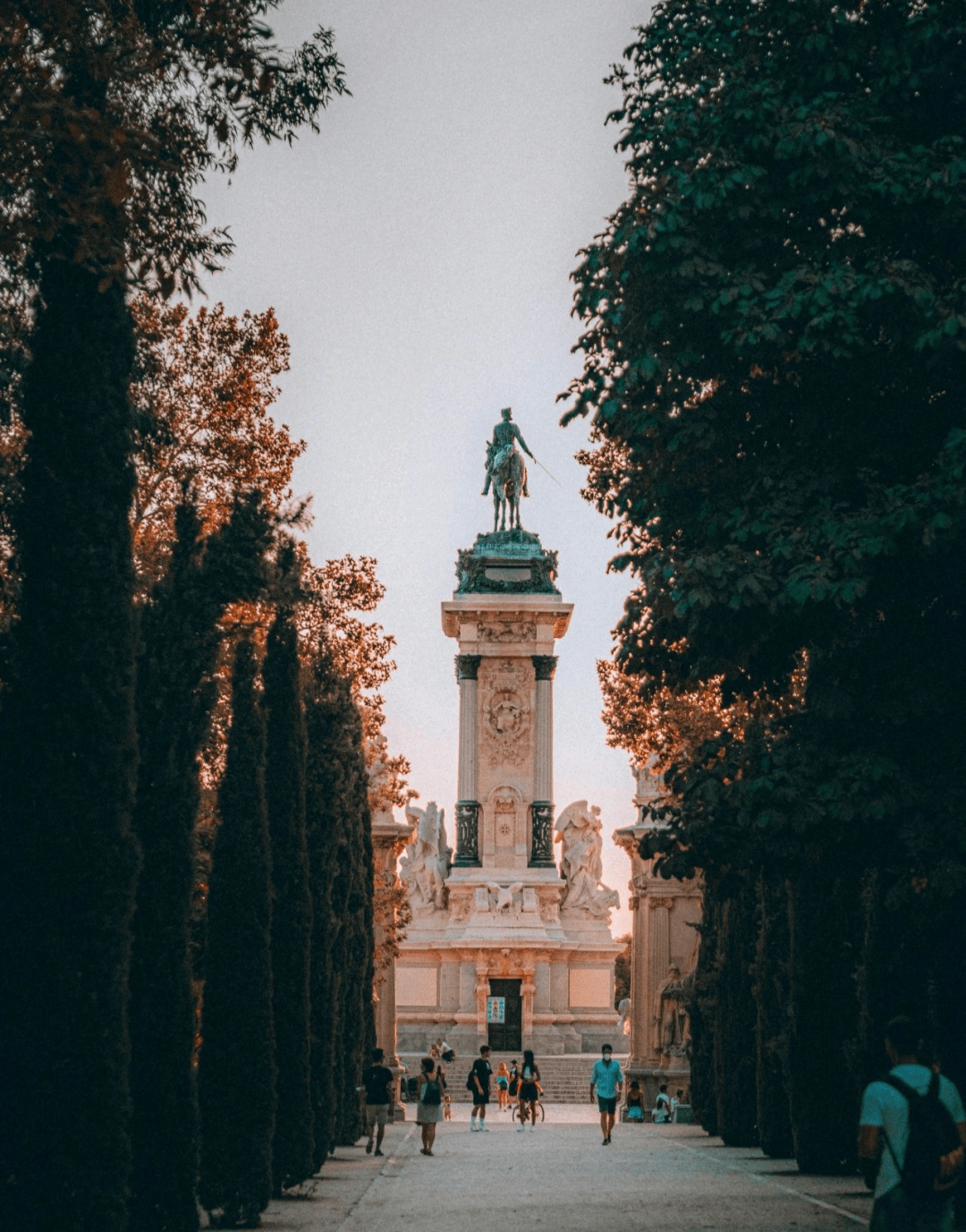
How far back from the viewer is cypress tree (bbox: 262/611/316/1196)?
1986 centimetres

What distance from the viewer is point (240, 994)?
17.5 metres

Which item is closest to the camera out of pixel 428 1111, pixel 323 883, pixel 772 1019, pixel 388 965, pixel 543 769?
pixel 323 883

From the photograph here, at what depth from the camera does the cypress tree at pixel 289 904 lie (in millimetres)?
19859

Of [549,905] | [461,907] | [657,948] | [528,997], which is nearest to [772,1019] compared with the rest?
[657,948]

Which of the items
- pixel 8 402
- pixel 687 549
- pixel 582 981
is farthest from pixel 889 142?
pixel 582 981

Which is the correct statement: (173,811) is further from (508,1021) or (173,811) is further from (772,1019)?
(508,1021)

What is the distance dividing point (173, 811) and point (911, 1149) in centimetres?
739

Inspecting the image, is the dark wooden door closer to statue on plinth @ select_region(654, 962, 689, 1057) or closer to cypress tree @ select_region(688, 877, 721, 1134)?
statue on plinth @ select_region(654, 962, 689, 1057)

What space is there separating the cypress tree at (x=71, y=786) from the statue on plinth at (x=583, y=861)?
51335 millimetres

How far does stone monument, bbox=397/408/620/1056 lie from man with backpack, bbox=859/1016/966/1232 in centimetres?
4877

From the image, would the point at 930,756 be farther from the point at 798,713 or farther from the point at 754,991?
the point at 754,991

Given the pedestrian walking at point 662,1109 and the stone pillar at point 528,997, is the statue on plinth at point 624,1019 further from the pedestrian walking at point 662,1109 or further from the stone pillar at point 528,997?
the pedestrian walking at point 662,1109

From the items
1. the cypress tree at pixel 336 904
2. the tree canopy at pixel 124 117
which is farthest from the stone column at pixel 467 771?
the tree canopy at pixel 124 117

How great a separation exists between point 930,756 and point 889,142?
16.8 ft
